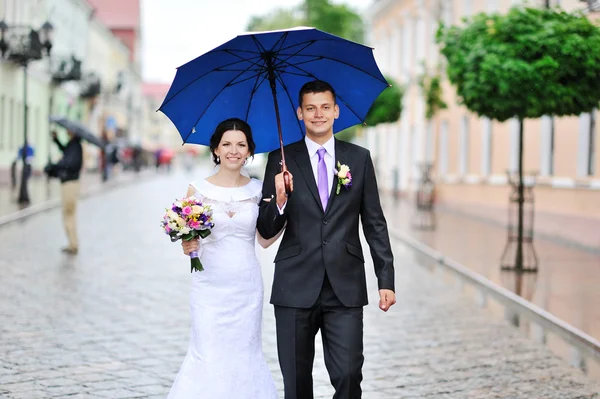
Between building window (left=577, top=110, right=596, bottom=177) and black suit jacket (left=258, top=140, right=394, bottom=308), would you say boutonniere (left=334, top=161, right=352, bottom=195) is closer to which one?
black suit jacket (left=258, top=140, right=394, bottom=308)

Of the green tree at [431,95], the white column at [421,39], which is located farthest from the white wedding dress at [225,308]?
the white column at [421,39]

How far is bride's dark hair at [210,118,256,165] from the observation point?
487 centimetres

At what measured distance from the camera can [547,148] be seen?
2159cm

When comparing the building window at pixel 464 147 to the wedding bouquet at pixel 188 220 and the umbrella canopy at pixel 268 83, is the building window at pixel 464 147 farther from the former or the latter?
the wedding bouquet at pixel 188 220

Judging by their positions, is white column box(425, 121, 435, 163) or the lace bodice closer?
the lace bodice

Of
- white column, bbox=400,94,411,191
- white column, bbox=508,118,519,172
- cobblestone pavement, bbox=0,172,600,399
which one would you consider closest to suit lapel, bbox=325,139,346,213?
cobblestone pavement, bbox=0,172,600,399

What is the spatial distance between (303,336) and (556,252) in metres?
13.0

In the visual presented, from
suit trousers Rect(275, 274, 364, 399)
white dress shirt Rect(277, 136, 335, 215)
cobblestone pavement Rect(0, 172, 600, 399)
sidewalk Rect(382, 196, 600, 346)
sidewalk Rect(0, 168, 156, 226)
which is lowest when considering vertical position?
cobblestone pavement Rect(0, 172, 600, 399)

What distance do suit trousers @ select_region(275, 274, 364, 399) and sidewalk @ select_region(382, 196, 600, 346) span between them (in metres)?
4.55

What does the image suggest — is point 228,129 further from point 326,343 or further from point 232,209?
point 326,343

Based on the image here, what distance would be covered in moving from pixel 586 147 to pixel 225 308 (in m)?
15.9

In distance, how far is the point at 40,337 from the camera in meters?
8.16

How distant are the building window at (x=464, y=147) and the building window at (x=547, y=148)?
7.77 meters

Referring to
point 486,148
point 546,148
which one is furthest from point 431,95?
point 546,148
